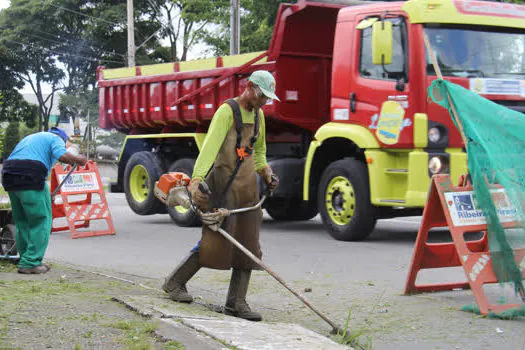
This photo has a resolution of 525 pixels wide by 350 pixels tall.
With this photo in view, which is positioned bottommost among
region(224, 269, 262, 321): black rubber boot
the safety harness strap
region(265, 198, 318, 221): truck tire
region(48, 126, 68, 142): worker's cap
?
region(265, 198, 318, 221): truck tire

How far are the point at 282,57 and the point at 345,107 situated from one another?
1380 millimetres

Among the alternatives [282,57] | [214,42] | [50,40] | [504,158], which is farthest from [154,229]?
[50,40]

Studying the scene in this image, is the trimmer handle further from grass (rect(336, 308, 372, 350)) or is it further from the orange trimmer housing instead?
grass (rect(336, 308, 372, 350))

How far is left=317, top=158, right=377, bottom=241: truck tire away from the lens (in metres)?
11.4

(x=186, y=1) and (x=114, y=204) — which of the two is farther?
(x=186, y=1)

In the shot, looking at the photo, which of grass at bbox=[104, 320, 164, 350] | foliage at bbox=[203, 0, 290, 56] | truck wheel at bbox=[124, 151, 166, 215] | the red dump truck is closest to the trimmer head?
grass at bbox=[104, 320, 164, 350]

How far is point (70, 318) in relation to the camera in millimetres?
5711

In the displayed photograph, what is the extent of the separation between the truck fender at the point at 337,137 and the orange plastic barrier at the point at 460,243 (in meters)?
3.98

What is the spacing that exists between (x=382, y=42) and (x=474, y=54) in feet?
3.97

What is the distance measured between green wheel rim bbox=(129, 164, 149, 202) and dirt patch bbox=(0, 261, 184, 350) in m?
7.64

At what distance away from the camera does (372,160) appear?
1123 cm

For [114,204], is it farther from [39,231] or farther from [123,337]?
[123,337]

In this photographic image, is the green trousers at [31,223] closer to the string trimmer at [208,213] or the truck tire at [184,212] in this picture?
the string trimmer at [208,213]

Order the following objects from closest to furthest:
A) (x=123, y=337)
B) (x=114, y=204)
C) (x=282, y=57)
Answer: (x=123, y=337) < (x=282, y=57) < (x=114, y=204)
